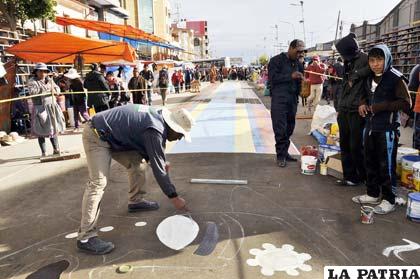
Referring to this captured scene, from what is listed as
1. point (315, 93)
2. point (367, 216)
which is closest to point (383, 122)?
point (367, 216)

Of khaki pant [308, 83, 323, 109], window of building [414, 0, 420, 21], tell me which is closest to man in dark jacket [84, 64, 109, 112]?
khaki pant [308, 83, 323, 109]

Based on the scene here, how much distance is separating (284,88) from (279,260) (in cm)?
353

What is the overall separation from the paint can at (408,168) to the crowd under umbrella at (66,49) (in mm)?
8070

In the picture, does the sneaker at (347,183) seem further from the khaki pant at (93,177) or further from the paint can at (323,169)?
the khaki pant at (93,177)

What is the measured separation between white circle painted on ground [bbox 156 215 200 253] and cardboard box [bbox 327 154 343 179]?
258 cm

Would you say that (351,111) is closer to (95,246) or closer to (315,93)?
(95,246)

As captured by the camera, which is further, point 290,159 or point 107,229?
point 290,159

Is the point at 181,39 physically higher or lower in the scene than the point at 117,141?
higher

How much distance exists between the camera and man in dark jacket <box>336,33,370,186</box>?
15.3 feet

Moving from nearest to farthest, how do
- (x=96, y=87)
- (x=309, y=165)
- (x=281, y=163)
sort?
(x=309, y=165) < (x=281, y=163) < (x=96, y=87)

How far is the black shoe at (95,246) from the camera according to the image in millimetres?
3312

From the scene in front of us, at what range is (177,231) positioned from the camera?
3717 millimetres

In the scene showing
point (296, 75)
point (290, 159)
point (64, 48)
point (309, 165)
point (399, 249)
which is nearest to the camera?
point (399, 249)

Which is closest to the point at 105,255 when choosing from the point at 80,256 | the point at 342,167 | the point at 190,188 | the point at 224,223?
the point at 80,256
